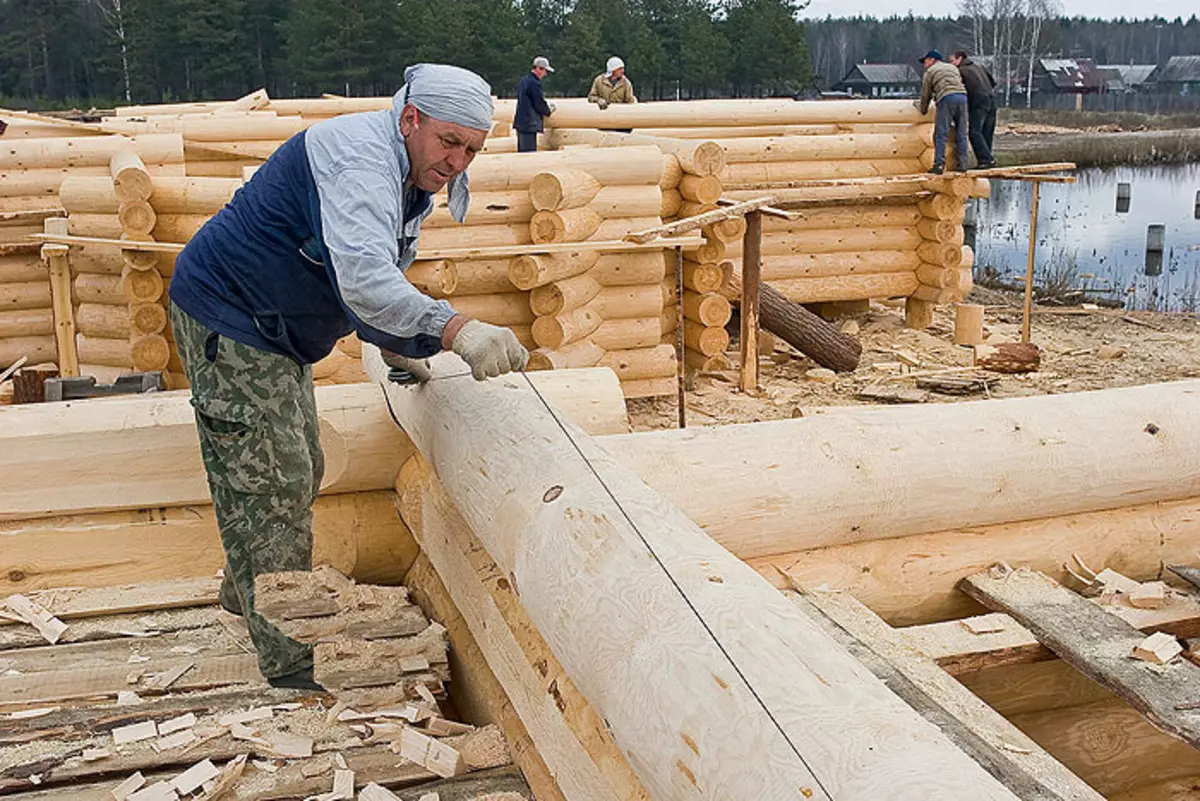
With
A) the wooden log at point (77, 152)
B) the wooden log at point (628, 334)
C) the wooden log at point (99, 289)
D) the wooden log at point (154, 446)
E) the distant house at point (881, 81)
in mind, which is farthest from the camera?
the distant house at point (881, 81)

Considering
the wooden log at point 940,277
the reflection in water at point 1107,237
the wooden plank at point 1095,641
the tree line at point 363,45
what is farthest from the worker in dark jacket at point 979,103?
the tree line at point 363,45

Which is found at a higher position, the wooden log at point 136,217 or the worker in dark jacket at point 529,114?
the worker in dark jacket at point 529,114

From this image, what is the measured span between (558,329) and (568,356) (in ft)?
0.89

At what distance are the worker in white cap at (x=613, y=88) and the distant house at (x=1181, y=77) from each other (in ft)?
260

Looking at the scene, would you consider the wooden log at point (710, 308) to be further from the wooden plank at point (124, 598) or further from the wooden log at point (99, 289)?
the wooden plank at point (124, 598)

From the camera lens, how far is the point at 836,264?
44.3 ft

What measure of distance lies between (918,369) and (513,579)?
985 cm

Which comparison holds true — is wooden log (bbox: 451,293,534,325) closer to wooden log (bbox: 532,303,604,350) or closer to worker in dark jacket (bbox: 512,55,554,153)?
wooden log (bbox: 532,303,604,350)

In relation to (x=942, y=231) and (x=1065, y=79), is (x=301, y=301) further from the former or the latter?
(x=1065, y=79)

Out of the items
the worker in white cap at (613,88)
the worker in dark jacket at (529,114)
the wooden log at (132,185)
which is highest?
the worker in white cap at (613,88)

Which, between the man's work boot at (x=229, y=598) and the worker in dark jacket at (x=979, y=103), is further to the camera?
the worker in dark jacket at (x=979, y=103)

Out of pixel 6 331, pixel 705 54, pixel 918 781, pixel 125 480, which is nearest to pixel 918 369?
pixel 6 331

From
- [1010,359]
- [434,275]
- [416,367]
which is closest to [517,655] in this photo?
[416,367]

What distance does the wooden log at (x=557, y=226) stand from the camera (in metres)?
9.17
